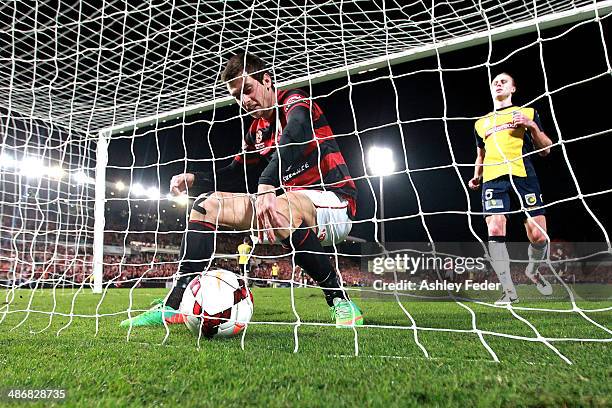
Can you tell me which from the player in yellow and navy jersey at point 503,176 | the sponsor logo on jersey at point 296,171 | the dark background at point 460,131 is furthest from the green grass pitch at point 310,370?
the dark background at point 460,131

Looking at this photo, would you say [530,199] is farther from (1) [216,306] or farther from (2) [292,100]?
(1) [216,306]

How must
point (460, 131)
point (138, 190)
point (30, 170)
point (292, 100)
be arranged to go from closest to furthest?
point (292, 100) → point (30, 170) → point (460, 131) → point (138, 190)

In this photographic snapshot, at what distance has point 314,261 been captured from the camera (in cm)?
250

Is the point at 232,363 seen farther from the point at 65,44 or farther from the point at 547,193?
the point at 547,193

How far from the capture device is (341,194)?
9.62 ft

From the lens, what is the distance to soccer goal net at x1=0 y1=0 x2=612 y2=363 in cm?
277

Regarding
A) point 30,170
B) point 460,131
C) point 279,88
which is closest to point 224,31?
point 279,88

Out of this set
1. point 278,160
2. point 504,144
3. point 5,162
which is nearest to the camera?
point 278,160

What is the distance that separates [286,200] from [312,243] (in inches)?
11.3

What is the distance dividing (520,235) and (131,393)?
18.3 metres

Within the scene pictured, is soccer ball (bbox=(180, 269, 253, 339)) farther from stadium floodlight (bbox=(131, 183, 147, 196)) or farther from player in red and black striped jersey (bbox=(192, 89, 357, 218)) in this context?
stadium floodlight (bbox=(131, 183, 147, 196))

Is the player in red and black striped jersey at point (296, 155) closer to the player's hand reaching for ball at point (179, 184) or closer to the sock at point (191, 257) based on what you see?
the player's hand reaching for ball at point (179, 184)

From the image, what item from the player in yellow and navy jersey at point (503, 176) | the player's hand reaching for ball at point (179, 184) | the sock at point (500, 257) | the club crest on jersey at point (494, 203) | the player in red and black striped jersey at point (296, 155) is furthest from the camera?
the club crest on jersey at point (494, 203)

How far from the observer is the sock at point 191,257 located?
260 cm
